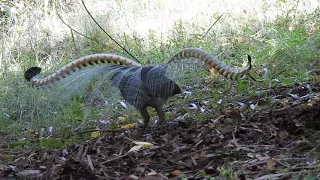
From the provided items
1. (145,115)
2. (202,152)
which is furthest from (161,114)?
(202,152)

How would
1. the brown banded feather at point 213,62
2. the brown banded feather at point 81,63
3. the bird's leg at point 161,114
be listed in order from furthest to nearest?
1. the brown banded feather at point 81,63
2. the bird's leg at point 161,114
3. the brown banded feather at point 213,62

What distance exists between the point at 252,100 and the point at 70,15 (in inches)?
194

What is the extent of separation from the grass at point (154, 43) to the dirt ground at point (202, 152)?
46 cm

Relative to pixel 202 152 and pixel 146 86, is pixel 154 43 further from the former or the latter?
pixel 202 152

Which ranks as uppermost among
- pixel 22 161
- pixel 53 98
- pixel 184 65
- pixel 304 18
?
pixel 304 18

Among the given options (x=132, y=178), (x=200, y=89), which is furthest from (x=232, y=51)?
(x=132, y=178)

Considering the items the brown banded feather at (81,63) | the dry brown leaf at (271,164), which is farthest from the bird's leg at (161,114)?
the dry brown leaf at (271,164)

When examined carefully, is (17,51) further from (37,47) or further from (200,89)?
(200,89)

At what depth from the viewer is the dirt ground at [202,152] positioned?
227 cm

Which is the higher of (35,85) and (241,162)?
(35,85)

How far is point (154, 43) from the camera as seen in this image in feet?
23.0

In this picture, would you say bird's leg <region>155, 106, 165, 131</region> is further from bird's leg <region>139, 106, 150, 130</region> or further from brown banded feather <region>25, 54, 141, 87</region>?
brown banded feather <region>25, 54, 141, 87</region>

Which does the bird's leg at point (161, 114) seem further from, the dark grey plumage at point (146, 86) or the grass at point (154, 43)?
the grass at point (154, 43)

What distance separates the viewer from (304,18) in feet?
22.3
